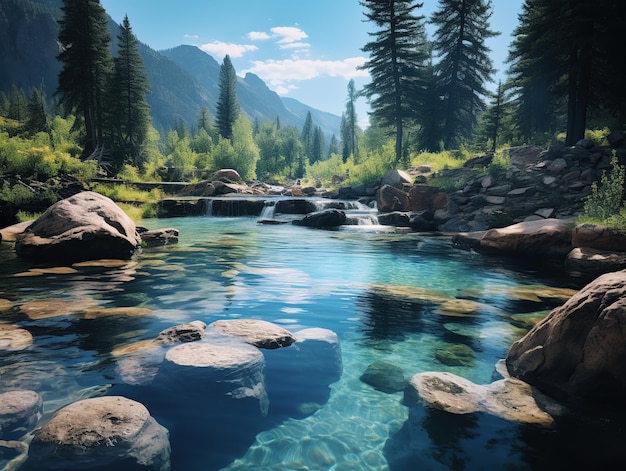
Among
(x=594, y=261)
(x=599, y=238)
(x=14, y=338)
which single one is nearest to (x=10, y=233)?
(x=14, y=338)

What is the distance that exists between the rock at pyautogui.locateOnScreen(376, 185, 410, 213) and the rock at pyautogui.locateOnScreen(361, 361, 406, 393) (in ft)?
55.6

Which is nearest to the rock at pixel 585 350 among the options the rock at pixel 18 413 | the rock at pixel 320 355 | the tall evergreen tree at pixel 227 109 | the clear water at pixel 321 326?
the clear water at pixel 321 326

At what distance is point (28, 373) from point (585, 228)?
11463 millimetres

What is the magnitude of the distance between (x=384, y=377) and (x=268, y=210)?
20918 millimetres

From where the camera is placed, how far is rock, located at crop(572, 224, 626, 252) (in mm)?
8766

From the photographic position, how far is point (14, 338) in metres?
4.50

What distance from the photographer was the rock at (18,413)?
266 centimetres

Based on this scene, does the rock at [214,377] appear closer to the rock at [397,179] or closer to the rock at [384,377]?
the rock at [384,377]

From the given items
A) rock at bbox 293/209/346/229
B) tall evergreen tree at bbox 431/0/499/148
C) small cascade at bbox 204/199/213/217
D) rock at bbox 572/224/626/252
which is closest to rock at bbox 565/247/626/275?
rock at bbox 572/224/626/252

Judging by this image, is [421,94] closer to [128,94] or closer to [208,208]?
[208,208]

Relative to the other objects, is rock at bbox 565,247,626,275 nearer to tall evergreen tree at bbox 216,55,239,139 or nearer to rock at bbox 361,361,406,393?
rock at bbox 361,361,406,393

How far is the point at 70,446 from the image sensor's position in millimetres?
2363

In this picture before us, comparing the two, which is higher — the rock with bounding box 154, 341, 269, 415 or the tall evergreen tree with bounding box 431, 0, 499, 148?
the tall evergreen tree with bounding box 431, 0, 499, 148

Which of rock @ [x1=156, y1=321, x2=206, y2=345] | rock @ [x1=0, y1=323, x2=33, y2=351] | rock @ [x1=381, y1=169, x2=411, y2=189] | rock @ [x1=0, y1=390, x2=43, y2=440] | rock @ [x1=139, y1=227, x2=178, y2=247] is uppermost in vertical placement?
rock @ [x1=381, y1=169, x2=411, y2=189]
